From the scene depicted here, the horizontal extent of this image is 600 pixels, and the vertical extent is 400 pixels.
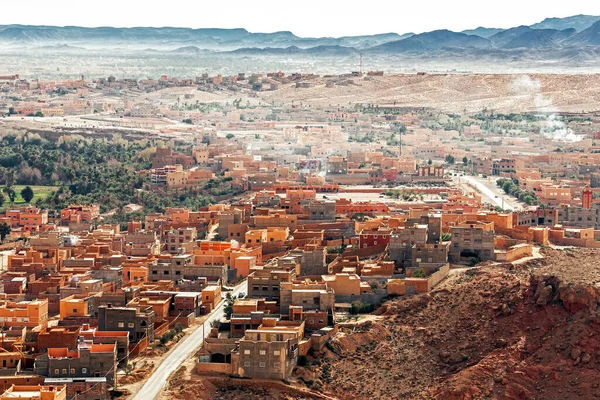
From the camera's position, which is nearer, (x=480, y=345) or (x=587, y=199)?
(x=480, y=345)

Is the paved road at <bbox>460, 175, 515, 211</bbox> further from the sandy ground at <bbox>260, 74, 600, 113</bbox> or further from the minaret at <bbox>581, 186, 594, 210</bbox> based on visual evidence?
the sandy ground at <bbox>260, 74, 600, 113</bbox>

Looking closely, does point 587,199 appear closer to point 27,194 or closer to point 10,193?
point 27,194

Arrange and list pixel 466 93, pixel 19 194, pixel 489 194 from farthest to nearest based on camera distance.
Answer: pixel 466 93 < pixel 19 194 < pixel 489 194

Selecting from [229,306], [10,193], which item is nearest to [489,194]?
[10,193]

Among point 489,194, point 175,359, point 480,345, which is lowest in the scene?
point 489,194

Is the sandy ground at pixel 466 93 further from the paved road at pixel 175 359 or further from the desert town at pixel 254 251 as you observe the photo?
the paved road at pixel 175 359

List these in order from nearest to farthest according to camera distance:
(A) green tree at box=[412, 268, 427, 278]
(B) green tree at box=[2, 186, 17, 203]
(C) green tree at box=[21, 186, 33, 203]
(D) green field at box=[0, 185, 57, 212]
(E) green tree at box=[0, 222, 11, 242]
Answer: (A) green tree at box=[412, 268, 427, 278] → (E) green tree at box=[0, 222, 11, 242] → (D) green field at box=[0, 185, 57, 212] → (C) green tree at box=[21, 186, 33, 203] → (B) green tree at box=[2, 186, 17, 203]

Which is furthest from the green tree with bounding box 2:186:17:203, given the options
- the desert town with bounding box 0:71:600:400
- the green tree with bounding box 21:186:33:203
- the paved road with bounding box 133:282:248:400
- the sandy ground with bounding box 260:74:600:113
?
the sandy ground with bounding box 260:74:600:113
